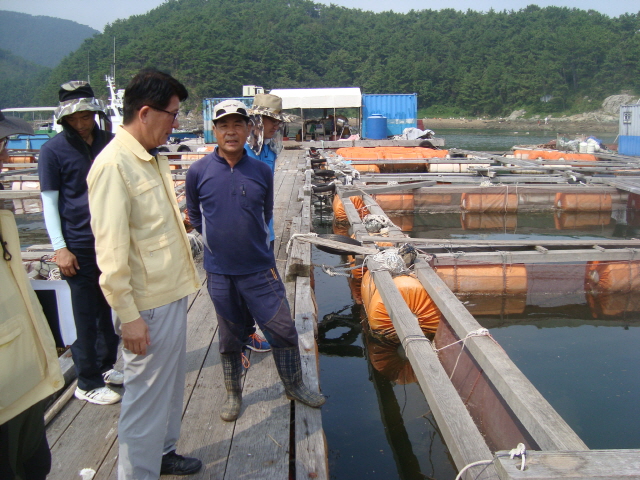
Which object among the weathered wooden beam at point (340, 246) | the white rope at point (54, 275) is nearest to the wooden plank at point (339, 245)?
the weathered wooden beam at point (340, 246)

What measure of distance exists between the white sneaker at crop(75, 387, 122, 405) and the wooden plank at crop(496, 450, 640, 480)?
1882 mm

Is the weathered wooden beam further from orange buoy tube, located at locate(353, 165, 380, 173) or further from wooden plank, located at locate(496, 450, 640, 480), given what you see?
orange buoy tube, located at locate(353, 165, 380, 173)

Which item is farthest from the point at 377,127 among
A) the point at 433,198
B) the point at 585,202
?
the point at 585,202

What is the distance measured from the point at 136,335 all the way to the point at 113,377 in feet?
3.99

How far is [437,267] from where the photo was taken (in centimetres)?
539

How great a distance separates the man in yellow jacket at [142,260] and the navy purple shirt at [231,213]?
41 centimetres

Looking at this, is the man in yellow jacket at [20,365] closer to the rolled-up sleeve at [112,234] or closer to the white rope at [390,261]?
the rolled-up sleeve at [112,234]

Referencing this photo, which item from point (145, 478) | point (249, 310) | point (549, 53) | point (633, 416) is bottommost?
point (633, 416)

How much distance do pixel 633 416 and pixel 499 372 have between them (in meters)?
2.14

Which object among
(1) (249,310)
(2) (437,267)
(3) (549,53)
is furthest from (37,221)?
(3) (549,53)

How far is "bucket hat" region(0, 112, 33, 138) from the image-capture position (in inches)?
59.2

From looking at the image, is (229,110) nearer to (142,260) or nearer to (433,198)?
(142,260)

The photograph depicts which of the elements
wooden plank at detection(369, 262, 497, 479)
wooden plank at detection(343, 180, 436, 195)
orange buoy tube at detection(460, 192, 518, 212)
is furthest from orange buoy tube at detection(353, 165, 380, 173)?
wooden plank at detection(369, 262, 497, 479)

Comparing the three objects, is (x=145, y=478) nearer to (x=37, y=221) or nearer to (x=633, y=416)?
(x=633, y=416)
